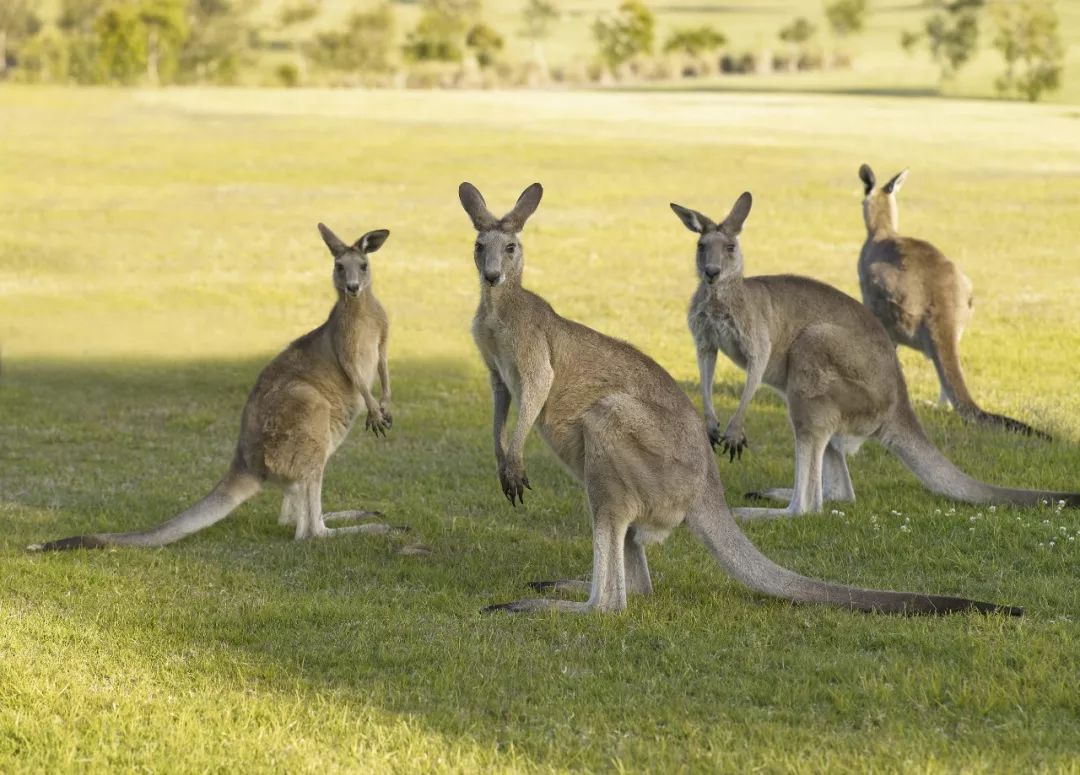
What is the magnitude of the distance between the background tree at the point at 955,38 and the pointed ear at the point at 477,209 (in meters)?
60.0

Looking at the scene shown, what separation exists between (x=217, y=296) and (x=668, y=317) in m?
5.55

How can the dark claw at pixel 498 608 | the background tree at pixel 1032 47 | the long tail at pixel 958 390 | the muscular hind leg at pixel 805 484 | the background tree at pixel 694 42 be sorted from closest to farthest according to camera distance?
the dark claw at pixel 498 608 < the muscular hind leg at pixel 805 484 < the long tail at pixel 958 390 < the background tree at pixel 1032 47 < the background tree at pixel 694 42

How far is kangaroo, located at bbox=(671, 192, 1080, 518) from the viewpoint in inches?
302

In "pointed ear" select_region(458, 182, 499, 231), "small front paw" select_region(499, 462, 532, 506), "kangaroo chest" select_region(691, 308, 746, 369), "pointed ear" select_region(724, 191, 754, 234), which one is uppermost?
"pointed ear" select_region(458, 182, 499, 231)

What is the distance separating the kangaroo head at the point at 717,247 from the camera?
7.79 m

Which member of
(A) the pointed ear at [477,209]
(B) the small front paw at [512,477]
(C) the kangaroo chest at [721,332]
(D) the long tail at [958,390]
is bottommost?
(D) the long tail at [958,390]

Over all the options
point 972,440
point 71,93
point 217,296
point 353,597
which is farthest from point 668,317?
point 71,93

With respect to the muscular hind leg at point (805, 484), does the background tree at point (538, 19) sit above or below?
above

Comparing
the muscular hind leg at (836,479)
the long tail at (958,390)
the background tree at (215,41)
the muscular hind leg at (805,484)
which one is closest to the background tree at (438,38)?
the background tree at (215,41)

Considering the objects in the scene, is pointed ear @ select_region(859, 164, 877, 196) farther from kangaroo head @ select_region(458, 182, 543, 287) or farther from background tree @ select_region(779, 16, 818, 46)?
background tree @ select_region(779, 16, 818, 46)

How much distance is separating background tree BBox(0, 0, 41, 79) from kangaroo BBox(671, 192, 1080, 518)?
80.5m

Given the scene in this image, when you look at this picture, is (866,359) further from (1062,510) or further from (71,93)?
(71,93)

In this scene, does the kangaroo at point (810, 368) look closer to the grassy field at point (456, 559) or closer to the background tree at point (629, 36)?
the grassy field at point (456, 559)

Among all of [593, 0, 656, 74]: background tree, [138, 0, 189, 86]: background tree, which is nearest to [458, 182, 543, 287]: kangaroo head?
[138, 0, 189, 86]: background tree
